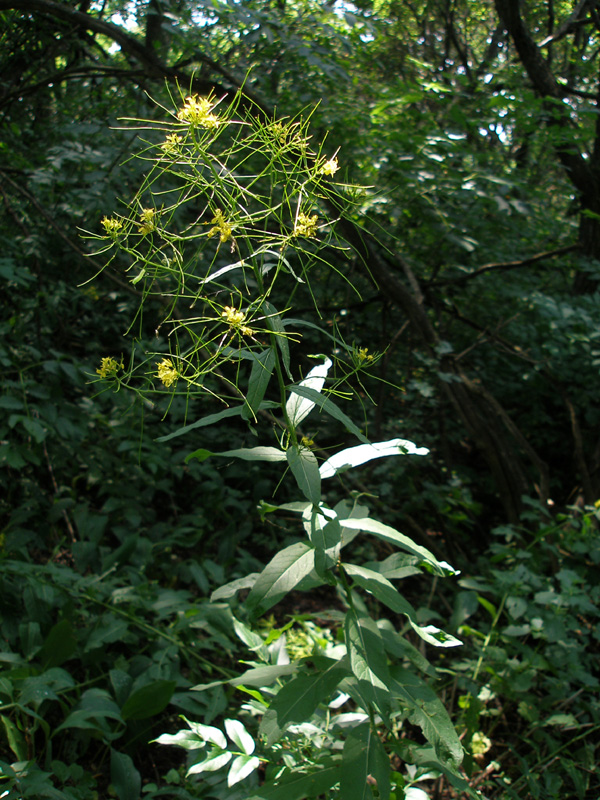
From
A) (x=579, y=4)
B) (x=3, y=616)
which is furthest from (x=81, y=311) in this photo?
(x=579, y=4)

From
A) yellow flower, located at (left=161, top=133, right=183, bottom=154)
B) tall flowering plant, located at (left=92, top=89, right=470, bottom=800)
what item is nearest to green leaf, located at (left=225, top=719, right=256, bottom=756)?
tall flowering plant, located at (left=92, top=89, right=470, bottom=800)

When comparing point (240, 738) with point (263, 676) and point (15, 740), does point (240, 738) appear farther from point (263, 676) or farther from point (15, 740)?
point (15, 740)

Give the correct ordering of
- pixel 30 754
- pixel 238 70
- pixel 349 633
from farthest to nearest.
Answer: pixel 238 70
pixel 30 754
pixel 349 633

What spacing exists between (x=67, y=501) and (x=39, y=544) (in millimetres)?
217

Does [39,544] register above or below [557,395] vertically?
below

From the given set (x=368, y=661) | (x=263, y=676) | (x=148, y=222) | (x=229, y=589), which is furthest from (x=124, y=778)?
(x=148, y=222)

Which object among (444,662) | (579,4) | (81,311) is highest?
(579,4)

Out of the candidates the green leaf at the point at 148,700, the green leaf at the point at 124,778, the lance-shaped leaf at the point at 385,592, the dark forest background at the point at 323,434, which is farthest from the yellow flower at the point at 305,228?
the green leaf at the point at 124,778

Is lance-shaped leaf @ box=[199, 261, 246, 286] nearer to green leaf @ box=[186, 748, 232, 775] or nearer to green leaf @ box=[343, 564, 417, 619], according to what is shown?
green leaf @ box=[343, 564, 417, 619]

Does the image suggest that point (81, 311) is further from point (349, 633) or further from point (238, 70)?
point (349, 633)

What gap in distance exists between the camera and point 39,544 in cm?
247

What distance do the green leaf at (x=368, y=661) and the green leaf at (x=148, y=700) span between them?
70cm

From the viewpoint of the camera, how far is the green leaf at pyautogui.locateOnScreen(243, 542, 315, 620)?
1099 mm

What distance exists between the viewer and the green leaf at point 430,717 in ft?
3.86
